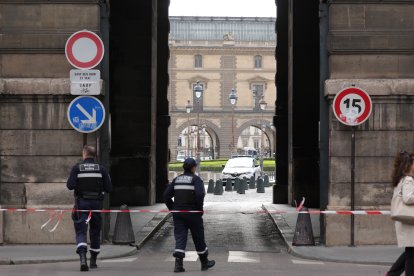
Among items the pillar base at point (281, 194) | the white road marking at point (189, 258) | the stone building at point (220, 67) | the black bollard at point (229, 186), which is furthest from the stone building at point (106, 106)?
the stone building at point (220, 67)

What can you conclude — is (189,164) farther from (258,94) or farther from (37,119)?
(258,94)

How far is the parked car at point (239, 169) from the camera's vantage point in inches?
1930

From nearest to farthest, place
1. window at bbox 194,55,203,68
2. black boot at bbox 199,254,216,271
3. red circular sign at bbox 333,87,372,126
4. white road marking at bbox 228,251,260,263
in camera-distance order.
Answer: black boot at bbox 199,254,216,271 < white road marking at bbox 228,251,260,263 < red circular sign at bbox 333,87,372,126 < window at bbox 194,55,203,68

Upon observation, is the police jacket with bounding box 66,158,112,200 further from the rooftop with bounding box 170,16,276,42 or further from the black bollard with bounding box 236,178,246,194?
the rooftop with bounding box 170,16,276,42

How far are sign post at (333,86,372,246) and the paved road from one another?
2.08 m

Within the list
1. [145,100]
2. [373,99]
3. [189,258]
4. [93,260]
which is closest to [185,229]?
[93,260]

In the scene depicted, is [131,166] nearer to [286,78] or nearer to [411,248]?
[286,78]

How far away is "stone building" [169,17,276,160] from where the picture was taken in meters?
110

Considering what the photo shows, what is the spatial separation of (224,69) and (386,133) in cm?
9809

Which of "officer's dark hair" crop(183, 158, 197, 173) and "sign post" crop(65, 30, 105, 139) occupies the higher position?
"sign post" crop(65, 30, 105, 139)

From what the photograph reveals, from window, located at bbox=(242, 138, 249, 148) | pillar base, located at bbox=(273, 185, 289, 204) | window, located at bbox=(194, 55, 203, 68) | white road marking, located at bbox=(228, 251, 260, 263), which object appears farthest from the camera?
window, located at bbox=(242, 138, 249, 148)

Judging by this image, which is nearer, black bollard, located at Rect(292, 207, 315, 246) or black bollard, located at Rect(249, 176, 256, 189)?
black bollard, located at Rect(292, 207, 315, 246)

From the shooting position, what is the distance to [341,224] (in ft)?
48.6

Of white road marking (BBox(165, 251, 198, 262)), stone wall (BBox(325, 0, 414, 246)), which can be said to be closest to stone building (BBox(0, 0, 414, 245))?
stone wall (BBox(325, 0, 414, 246))
